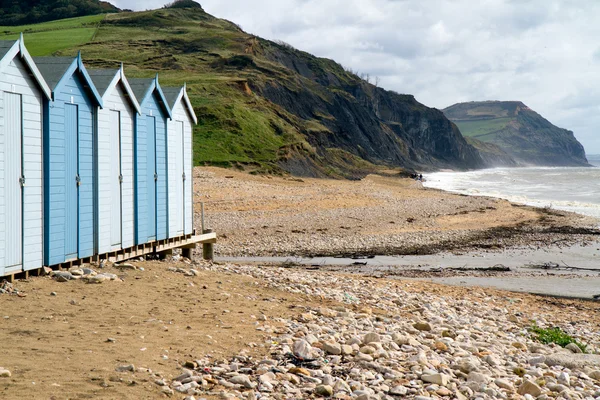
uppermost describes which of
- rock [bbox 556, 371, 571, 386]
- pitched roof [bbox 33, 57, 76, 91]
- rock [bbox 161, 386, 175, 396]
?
pitched roof [bbox 33, 57, 76, 91]

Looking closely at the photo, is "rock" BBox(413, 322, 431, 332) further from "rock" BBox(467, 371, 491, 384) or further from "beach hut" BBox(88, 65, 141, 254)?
"beach hut" BBox(88, 65, 141, 254)

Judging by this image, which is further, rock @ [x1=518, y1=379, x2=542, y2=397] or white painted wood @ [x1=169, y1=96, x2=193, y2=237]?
white painted wood @ [x1=169, y1=96, x2=193, y2=237]

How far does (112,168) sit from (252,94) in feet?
212

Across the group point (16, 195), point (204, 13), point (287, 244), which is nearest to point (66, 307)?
point (16, 195)

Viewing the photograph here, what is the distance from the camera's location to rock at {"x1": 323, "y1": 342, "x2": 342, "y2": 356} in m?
9.81

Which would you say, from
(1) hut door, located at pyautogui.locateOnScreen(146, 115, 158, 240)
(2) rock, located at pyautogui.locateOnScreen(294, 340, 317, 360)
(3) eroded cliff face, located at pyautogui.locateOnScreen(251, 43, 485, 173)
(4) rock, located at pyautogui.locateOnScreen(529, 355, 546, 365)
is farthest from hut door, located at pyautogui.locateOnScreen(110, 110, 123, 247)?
(3) eroded cliff face, located at pyautogui.locateOnScreen(251, 43, 485, 173)

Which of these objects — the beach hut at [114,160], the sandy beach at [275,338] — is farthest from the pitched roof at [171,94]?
the sandy beach at [275,338]

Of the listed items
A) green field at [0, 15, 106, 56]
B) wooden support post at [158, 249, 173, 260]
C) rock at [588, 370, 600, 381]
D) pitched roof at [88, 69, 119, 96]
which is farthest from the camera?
green field at [0, 15, 106, 56]

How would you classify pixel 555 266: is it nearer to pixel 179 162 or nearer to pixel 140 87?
pixel 179 162

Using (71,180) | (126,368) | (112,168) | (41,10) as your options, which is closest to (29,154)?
(71,180)

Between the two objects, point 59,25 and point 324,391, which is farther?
point 59,25

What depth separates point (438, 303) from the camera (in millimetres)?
16109

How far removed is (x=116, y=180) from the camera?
15523 millimetres

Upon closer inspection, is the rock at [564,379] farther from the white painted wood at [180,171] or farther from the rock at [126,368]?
the white painted wood at [180,171]
